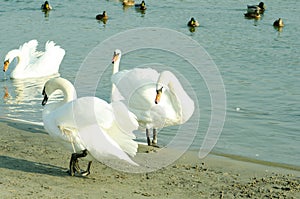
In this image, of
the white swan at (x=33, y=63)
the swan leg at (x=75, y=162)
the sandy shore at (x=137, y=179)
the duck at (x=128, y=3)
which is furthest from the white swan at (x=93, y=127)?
the duck at (x=128, y=3)

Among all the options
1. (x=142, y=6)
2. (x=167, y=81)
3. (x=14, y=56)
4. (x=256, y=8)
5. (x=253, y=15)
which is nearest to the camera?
(x=167, y=81)

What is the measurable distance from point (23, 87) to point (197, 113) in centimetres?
443

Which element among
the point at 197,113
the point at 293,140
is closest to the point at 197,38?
the point at 197,113

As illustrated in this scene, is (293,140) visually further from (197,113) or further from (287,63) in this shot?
(287,63)

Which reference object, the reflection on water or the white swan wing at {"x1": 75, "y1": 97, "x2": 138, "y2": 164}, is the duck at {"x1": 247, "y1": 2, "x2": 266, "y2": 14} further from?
the white swan wing at {"x1": 75, "y1": 97, "x2": 138, "y2": 164}

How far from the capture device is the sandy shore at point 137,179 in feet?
20.0

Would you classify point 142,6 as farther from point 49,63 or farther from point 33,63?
point 49,63

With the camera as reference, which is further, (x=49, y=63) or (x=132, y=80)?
(x=49, y=63)

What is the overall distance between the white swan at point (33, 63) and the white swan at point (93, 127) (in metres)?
7.66

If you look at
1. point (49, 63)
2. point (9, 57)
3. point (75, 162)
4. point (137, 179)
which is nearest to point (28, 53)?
point (9, 57)

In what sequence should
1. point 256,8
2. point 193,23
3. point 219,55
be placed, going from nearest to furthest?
point 219,55 → point 193,23 → point 256,8

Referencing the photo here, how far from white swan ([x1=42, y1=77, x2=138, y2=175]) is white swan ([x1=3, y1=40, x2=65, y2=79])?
25.1 ft

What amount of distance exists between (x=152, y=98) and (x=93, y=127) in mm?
2134

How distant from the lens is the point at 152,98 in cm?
834
